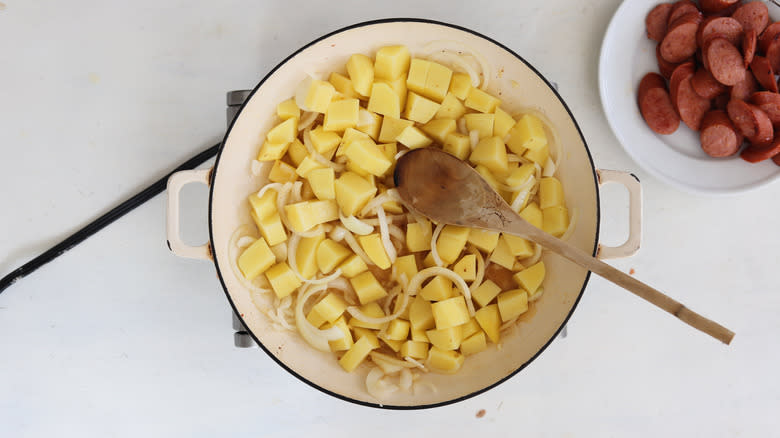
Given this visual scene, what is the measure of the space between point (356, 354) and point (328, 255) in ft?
0.68

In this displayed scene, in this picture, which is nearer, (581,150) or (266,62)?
(581,150)

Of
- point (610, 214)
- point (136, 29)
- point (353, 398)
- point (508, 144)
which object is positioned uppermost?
point (136, 29)

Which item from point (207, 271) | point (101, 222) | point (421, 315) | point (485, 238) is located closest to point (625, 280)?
point (485, 238)

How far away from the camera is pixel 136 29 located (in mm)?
1224

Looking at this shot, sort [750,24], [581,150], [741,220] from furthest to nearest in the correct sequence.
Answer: [741,220]
[750,24]
[581,150]

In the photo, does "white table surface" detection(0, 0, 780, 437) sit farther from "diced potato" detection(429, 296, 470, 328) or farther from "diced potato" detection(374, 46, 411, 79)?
"diced potato" detection(429, 296, 470, 328)

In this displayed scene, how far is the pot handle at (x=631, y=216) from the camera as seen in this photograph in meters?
1.01

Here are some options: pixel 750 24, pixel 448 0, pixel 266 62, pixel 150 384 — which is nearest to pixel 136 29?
pixel 266 62

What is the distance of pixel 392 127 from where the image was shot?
3.62 ft

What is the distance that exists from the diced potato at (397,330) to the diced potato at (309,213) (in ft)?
0.80

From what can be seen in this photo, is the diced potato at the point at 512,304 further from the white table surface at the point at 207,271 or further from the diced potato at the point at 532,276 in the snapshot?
the white table surface at the point at 207,271

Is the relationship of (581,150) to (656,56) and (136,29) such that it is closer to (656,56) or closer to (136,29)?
Answer: (656,56)

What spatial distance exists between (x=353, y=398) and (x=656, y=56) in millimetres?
1003

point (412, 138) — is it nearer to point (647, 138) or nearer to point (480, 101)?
point (480, 101)
